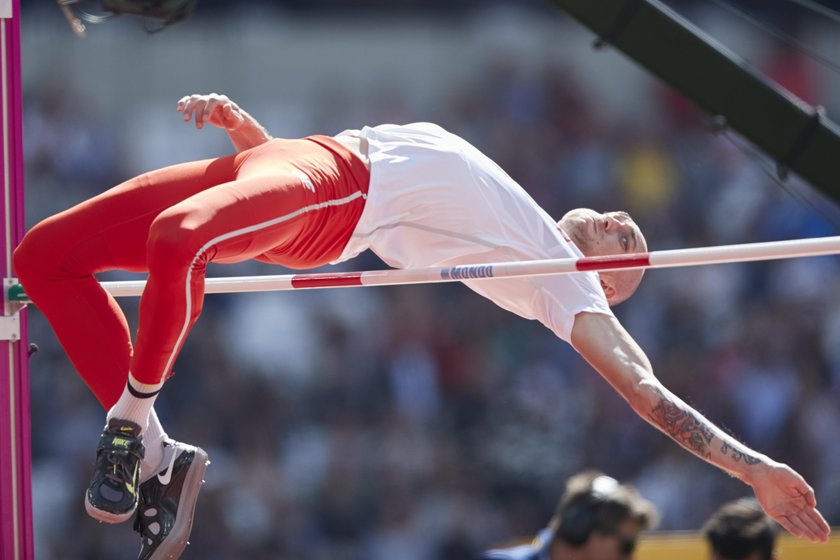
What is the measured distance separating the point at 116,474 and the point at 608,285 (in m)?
1.60

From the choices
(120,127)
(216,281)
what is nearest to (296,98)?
(120,127)

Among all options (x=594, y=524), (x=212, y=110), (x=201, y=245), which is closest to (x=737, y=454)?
(x=594, y=524)

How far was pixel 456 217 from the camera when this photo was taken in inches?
137

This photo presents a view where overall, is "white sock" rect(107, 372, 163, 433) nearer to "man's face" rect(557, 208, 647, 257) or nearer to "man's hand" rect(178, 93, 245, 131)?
"man's hand" rect(178, 93, 245, 131)

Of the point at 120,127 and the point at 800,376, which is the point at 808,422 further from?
the point at 120,127

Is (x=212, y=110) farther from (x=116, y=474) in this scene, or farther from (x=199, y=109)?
(x=116, y=474)

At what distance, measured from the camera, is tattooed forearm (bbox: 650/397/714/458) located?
3.19 meters

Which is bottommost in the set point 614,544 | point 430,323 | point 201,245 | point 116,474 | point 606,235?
point 430,323

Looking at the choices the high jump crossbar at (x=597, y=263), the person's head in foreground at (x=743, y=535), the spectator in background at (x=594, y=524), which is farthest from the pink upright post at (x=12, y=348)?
the person's head in foreground at (x=743, y=535)

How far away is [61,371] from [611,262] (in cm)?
511

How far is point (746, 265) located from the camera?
27.3 ft

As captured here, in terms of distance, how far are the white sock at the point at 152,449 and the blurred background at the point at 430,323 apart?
3932 millimetres

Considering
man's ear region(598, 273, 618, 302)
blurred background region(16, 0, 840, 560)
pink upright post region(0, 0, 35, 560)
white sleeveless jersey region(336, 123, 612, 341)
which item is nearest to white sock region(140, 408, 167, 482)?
pink upright post region(0, 0, 35, 560)

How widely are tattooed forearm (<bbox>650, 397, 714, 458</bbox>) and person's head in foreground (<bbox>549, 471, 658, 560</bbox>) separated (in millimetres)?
615
